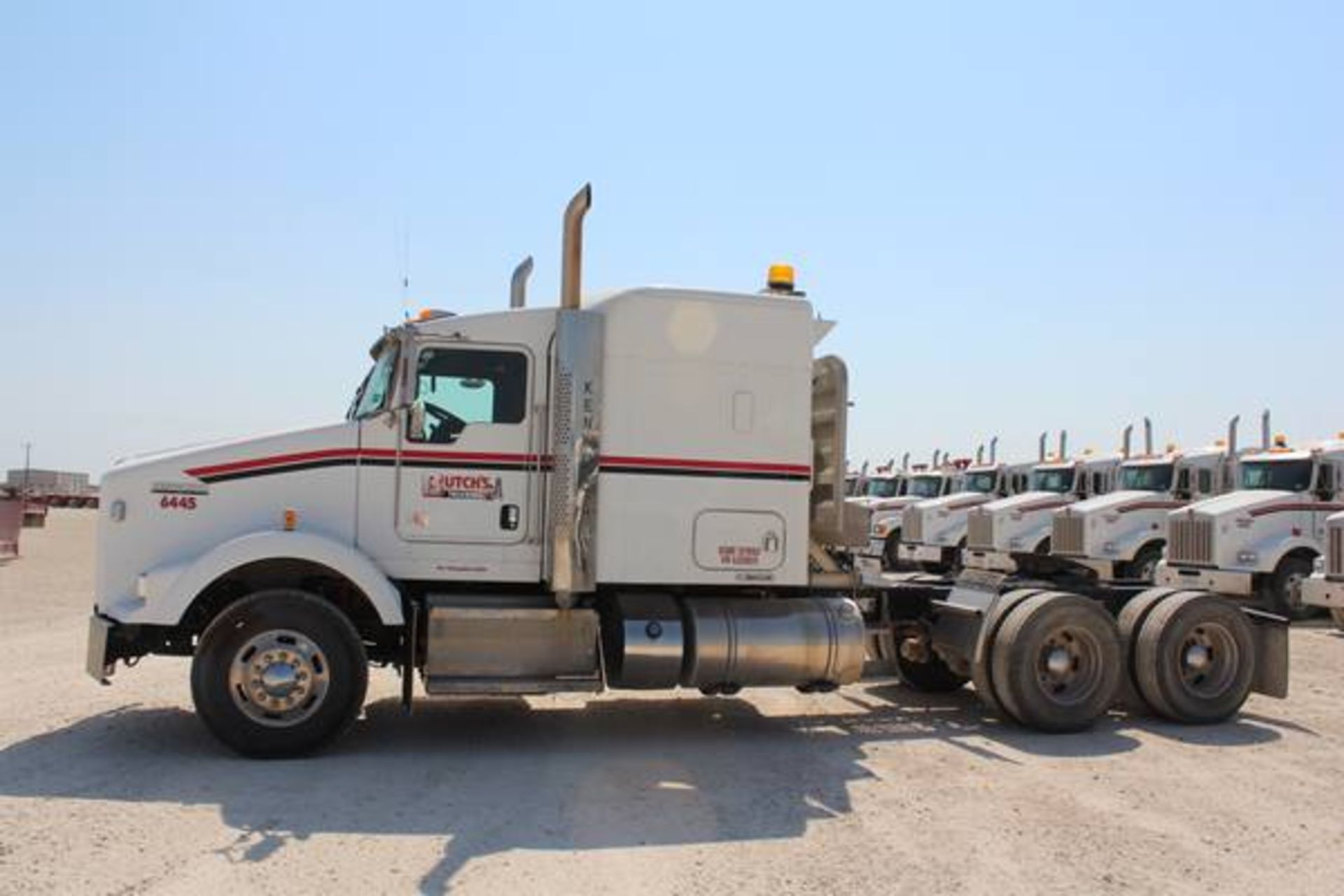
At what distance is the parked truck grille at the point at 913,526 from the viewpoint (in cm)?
2672

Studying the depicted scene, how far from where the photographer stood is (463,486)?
8.12m

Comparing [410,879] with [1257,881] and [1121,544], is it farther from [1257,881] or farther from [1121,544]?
[1121,544]

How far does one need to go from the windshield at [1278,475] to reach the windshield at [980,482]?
8032mm

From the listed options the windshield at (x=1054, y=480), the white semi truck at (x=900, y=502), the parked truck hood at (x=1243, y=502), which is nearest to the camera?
the parked truck hood at (x=1243, y=502)

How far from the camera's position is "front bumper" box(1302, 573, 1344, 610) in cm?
1599

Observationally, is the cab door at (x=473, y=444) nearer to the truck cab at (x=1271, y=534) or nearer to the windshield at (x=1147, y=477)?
the truck cab at (x=1271, y=534)

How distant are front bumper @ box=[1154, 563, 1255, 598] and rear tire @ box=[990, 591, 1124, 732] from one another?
9.29 meters

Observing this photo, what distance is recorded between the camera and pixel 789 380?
8492mm

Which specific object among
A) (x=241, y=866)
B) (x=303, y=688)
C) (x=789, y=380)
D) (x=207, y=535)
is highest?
(x=789, y=380)

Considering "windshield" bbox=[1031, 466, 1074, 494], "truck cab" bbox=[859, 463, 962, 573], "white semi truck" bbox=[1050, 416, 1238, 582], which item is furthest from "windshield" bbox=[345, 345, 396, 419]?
"truck cab" bbox=[859, 463, 962, 573]

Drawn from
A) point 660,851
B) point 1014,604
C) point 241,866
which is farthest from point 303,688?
point 1014,604

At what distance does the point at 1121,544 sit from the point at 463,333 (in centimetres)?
1635

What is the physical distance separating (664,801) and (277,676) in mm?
2661

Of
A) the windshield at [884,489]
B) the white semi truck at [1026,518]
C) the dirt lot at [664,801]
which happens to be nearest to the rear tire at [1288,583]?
the white semi truck at [1026,518]
